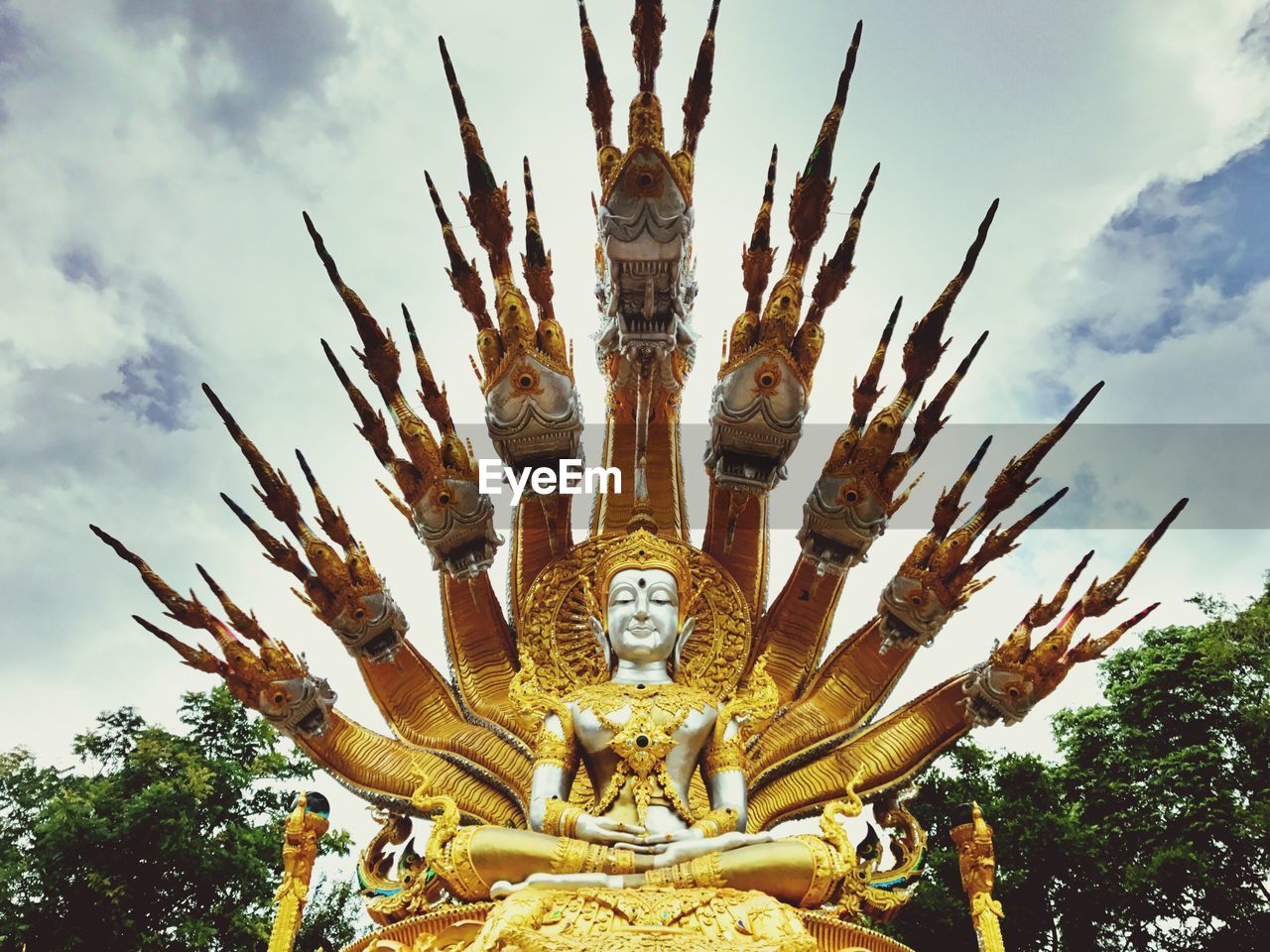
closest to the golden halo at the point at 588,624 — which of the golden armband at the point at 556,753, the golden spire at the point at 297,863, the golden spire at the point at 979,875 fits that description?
the golden armband at the point at 556,753

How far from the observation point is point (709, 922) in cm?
504

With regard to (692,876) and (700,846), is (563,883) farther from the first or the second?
(700,846)

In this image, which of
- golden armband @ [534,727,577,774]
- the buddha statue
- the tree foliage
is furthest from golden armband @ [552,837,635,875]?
the tree foliage

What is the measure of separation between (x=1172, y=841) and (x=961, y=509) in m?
6.82

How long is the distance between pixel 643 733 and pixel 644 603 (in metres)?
1.30

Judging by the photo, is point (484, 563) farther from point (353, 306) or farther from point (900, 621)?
point (900, 621)

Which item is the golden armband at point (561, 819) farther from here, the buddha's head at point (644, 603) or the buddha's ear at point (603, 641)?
the buddha's ear at point (603, 641)

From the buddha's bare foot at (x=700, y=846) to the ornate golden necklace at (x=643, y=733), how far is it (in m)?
0.60

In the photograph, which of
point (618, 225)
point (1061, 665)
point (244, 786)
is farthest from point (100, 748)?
point (1061, 665)

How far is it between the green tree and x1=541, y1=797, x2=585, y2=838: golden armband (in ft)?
27.0

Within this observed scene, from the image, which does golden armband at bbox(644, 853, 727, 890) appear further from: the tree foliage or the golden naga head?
the tree foliage

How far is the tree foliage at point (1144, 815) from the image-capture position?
37.8ft

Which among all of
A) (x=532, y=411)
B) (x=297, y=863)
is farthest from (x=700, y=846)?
(x=532, y=411)

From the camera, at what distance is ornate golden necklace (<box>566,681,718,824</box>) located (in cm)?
653
